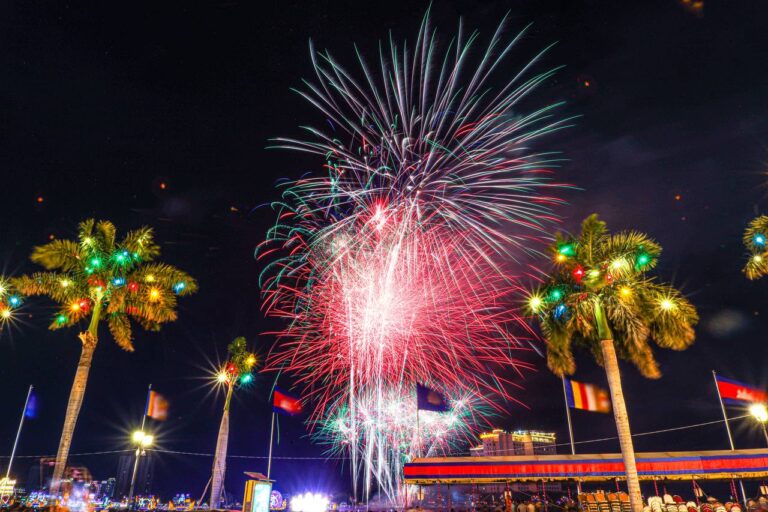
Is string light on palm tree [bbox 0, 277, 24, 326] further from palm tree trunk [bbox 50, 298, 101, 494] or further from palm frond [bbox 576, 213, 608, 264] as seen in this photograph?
palm frond [bbox 576, 213, 608, 264]

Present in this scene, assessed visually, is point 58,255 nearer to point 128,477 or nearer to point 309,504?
point 309,504

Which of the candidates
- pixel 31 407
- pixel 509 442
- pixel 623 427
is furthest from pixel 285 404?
pixel 509 442

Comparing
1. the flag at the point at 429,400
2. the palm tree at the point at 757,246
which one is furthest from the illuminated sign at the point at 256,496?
the palm tree at the point at 757,246

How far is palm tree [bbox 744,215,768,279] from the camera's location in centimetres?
1747

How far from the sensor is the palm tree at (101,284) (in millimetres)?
21812

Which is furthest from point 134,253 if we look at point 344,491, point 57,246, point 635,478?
point 344,491

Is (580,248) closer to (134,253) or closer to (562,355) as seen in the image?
(562,355)

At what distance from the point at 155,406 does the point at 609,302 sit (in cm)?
2546

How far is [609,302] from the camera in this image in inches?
797

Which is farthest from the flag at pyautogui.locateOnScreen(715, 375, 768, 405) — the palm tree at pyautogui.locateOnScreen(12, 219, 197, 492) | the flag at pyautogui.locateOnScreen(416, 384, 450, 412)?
the palm tree at pyautogui.locateOnScreen(12, 219, 197, 492)

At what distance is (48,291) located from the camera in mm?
22047

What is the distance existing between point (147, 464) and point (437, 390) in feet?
330

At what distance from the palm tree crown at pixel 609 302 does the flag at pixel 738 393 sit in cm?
604

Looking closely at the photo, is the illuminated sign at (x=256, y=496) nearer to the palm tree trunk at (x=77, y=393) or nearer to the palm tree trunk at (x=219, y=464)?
the palm tree trunk at (x=77, y=393)
